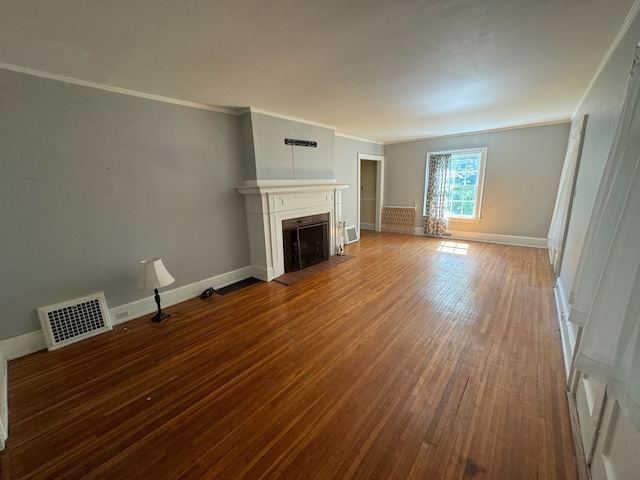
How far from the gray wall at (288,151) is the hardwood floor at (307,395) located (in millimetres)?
2109

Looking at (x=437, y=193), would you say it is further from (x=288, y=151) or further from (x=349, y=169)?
(x=288, y=151)

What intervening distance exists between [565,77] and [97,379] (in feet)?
17.3

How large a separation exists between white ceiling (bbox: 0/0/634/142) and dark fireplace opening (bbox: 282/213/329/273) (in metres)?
1.90

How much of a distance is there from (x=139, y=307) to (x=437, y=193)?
644 centimetres

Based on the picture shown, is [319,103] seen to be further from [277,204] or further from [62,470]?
[62,470]

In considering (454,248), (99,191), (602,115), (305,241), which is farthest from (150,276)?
(454,248)

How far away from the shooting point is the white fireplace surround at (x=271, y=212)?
12.0ft

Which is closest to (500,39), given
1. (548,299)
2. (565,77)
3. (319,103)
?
(565,77)

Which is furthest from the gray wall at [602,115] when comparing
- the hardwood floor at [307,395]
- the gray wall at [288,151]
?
the gray wall at [288,151]

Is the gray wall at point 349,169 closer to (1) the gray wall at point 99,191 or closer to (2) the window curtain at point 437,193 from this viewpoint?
(2) the window curtain at point 437,193

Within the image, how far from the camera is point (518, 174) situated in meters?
5.30

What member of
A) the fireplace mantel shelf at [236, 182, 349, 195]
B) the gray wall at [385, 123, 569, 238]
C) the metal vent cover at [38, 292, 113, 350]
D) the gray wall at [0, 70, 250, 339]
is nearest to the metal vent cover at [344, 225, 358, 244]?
the fireplace mantel shelf at [236, 182, 349, 195]

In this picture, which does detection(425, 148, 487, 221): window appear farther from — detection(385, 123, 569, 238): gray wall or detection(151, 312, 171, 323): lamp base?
detection(151, 312, 171, 323): lamp base

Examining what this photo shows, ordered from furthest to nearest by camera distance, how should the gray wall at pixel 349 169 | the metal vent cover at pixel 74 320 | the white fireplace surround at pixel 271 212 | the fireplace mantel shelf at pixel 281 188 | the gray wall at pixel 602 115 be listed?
the gray wall at pixel 349 169 → the white fireplace surround at pixel 271 212 → the fireplace mantel shelf at pixel 281 188 → the metal vent cover at pixel 74 320 → the gray wall at pixel 602 115
